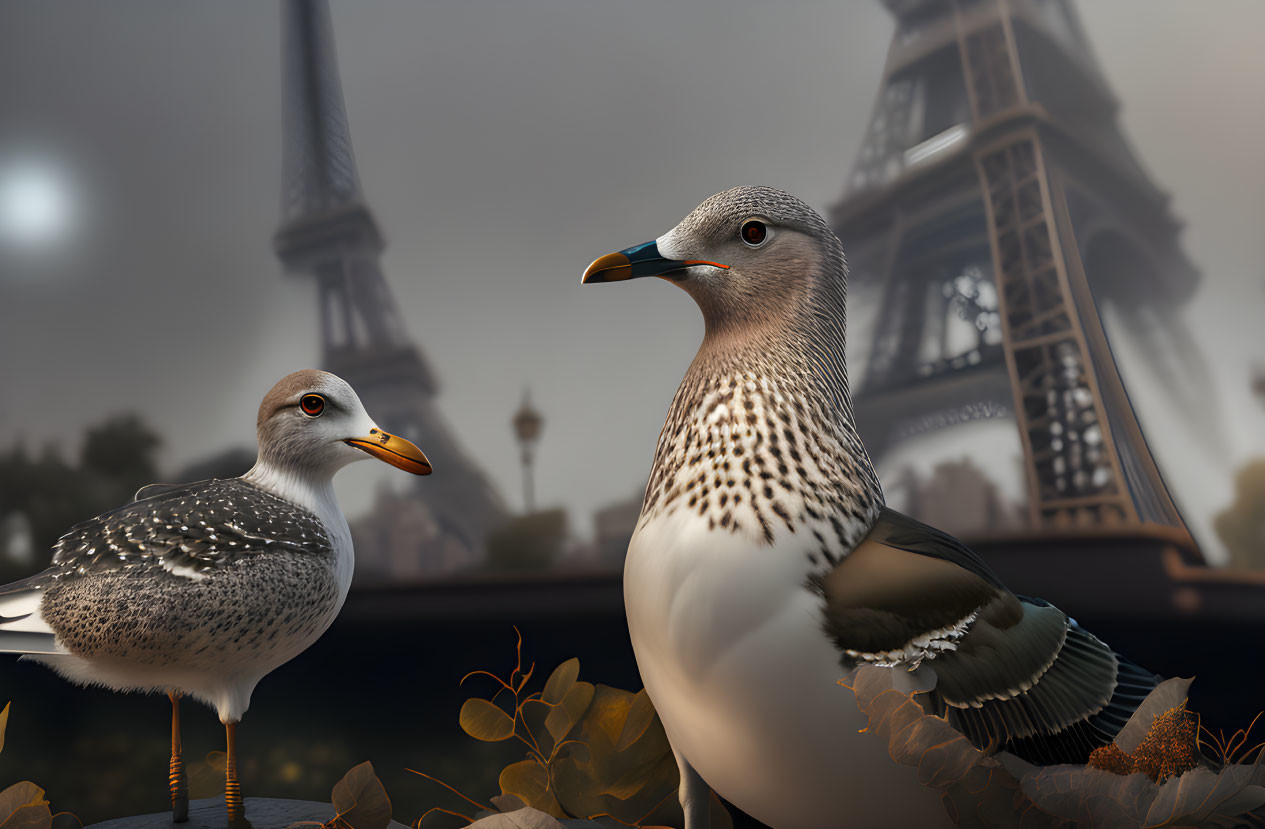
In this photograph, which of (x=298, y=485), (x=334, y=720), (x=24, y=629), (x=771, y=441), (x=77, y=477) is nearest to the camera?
(x=771, y=441)

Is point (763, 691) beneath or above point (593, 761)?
above

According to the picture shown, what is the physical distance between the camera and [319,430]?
0.80m

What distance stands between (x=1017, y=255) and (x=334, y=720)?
2087mm

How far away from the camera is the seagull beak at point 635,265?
26.8 inches

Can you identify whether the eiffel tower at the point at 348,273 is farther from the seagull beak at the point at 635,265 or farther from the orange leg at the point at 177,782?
the seagull beak at the point at 635,265

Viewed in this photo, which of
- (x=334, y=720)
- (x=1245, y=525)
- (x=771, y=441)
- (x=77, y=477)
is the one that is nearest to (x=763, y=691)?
(x=771, y=441)

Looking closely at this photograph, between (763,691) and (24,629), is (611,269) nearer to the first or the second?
(763,691)

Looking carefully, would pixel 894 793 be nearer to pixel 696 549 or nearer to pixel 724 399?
pixel 696 549

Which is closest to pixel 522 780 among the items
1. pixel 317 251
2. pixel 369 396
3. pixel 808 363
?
pixel 808 363

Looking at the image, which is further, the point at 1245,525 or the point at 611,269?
the point at 1245,525

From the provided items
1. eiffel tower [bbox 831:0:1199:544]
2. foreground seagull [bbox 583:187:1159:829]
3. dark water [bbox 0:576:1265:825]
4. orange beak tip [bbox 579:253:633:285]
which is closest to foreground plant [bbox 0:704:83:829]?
foreground seagull [bbox 583:187:1159:829]

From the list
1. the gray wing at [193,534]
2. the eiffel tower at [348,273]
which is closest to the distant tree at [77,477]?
the eiffel tower at [348,273]

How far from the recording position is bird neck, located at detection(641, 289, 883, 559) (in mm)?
585

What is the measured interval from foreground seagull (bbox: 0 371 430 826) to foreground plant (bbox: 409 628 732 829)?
22 centimetres
